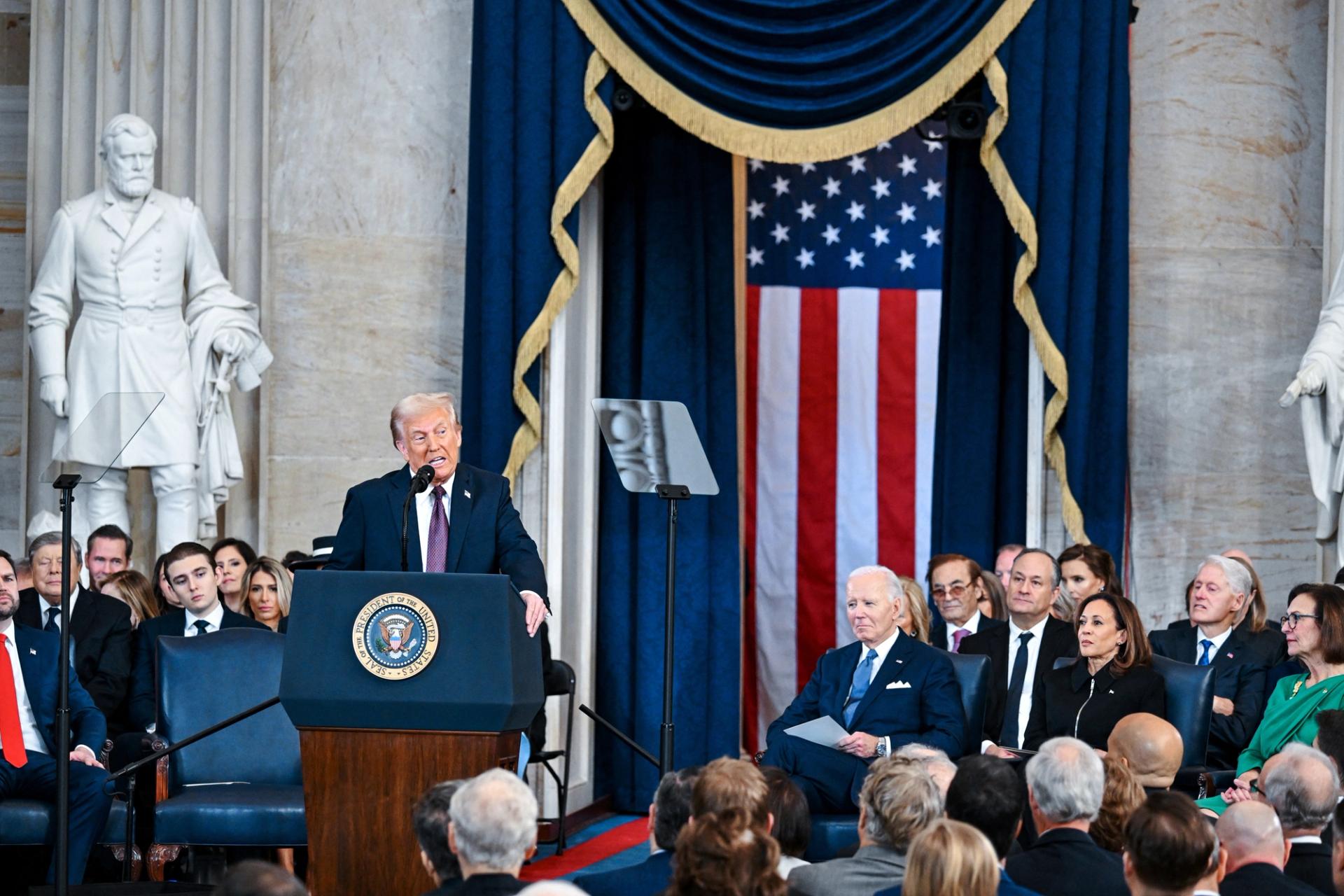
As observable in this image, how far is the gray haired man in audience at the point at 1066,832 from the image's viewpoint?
11.9ft

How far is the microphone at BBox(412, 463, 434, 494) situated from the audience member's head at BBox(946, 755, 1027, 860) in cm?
156

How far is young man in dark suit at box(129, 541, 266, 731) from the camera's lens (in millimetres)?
6293

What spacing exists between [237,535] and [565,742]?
165 cm

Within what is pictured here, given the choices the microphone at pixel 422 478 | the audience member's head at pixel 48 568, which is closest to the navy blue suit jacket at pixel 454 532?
the microphone at pixel 422 478

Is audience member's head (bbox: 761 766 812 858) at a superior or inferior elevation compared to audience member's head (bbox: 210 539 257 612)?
inferior

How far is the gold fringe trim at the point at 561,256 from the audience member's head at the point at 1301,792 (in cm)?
412

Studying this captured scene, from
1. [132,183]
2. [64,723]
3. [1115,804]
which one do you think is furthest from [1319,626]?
[132,183]

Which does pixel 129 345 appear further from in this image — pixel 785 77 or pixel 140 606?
pixel 785 77

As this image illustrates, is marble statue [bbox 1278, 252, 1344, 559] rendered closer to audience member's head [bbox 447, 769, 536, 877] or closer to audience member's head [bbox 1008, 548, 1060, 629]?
audience member's head [bbox 1008, 548, 1060, 629]

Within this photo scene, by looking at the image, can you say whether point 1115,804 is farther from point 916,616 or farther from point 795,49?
→ point 795,49

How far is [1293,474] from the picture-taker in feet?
25.0

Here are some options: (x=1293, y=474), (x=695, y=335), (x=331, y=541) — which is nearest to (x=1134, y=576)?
(x=1293, y=474)

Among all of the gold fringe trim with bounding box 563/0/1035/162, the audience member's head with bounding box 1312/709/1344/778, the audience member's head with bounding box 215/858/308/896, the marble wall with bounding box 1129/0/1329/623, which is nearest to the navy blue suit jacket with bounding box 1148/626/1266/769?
the audience member's head with bounding box 1312/709/1344/778

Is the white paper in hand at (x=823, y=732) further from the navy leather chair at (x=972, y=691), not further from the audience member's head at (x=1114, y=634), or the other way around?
the audience member's head at (x=1114, y=634)
